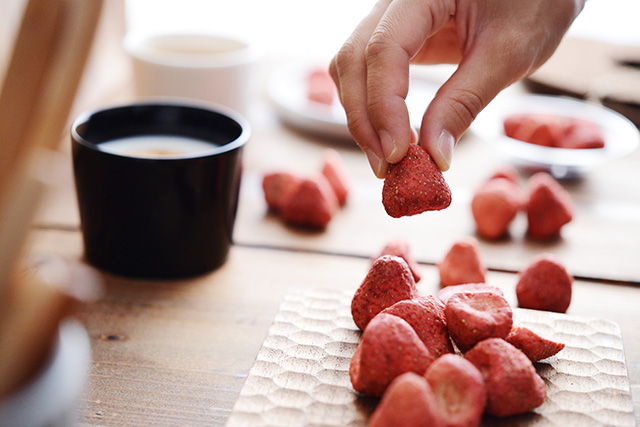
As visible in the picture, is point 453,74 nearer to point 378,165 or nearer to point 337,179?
point 378,165

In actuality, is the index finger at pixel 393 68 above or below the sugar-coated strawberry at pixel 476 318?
above

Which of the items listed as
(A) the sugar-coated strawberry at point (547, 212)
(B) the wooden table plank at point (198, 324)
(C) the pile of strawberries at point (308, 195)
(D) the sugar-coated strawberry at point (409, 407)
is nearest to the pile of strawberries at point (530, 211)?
(A) the sugar-coated strawberry at point (547, 212)

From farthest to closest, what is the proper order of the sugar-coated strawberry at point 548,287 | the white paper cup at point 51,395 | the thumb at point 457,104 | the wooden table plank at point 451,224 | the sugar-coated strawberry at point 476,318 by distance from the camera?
1. the wooden table plank at point 451,224
2. the sugar-coated strawberry at point 548,287
3. the thumb at point 457,104
4. the sugar-coated strawberry at point 476,318
5. the white paper cup at point 51,395

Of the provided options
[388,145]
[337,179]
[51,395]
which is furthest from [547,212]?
[51,395]

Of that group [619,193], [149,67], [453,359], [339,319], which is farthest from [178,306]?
[619,193]

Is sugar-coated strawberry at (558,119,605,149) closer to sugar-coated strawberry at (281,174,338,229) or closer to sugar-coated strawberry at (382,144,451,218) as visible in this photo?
sugar-coated strawberry at (281,174,338,229)

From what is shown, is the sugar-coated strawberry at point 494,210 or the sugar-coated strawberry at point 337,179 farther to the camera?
the sugar-coated strawberry at point 337,179

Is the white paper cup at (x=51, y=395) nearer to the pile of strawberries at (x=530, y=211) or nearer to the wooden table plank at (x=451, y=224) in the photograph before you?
the wooden table plank at (x=451, y=224)
